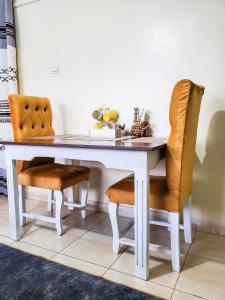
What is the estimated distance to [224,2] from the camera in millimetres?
1721

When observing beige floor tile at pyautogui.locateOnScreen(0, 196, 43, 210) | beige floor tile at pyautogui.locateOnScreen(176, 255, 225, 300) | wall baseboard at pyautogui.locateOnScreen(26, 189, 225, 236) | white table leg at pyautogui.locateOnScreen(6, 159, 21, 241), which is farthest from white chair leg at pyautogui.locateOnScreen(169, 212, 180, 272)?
beige floor tile at pyautogui.locateOnScreen(0, 196, 43, 210)

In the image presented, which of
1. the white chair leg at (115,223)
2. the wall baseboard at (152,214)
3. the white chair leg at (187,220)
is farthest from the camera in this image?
the wall baseboard at (152,214)

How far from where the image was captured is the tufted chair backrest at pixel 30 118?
1.96 meters

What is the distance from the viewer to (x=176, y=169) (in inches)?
52.9

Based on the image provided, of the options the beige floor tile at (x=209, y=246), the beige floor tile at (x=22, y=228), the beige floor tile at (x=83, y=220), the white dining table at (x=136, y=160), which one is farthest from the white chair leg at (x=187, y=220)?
the beige floor tile at (x=22, y=228)

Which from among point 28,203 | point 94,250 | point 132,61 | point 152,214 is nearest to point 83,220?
point 94,250

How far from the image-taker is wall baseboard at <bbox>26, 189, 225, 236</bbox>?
194cm

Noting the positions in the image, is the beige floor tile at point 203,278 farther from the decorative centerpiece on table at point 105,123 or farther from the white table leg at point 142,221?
the decorative centerpiece on table at point 105,123

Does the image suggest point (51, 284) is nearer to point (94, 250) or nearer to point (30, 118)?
point (94, 250)

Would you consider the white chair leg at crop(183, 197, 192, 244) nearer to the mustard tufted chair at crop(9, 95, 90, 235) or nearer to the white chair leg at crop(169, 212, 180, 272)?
the white chair leg at crop(169, 212, 180, 272)

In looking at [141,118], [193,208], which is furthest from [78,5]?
[193,208]

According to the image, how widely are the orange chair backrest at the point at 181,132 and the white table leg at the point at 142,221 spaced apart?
17 centimetres

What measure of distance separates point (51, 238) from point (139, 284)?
0.82 metres

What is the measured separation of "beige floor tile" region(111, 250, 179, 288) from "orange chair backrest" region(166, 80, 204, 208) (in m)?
0.44
